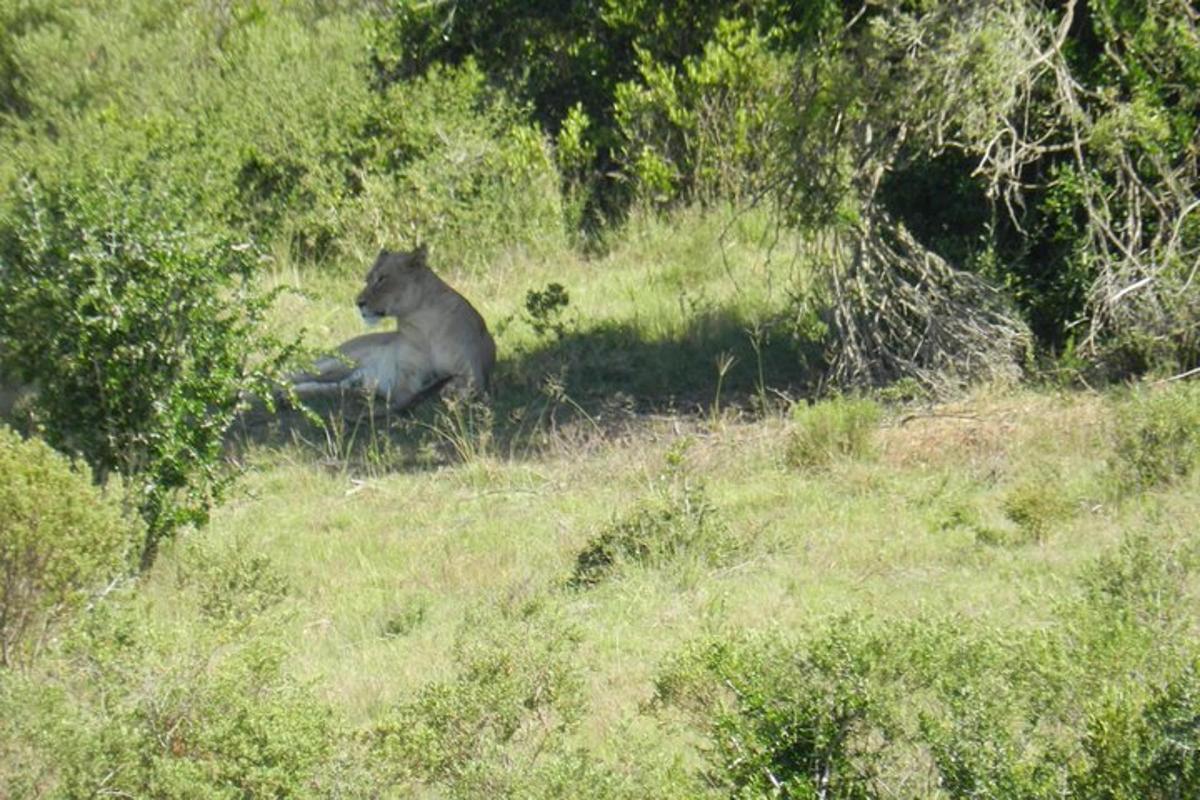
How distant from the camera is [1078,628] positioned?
21.7ft

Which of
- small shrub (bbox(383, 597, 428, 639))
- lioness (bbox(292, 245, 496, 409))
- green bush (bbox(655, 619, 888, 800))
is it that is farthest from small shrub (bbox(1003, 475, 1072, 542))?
lioness (bbox(292, 245, 496, 409))

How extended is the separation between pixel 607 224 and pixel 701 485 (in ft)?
29.8

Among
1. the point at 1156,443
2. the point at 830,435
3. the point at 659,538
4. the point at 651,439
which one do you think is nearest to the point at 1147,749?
the point at 659,538

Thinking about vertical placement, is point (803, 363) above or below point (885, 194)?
below

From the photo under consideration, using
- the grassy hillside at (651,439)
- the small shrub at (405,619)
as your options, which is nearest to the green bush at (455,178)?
the grassy hillside at (651,439)

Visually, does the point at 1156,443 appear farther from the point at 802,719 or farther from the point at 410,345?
the point at 410,345

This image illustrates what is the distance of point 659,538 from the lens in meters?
9.62

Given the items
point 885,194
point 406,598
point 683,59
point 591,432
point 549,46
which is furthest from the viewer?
point 683,59

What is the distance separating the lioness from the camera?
575 inches

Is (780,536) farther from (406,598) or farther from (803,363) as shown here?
(803,363)

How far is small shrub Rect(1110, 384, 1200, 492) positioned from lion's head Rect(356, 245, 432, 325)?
21.7ft

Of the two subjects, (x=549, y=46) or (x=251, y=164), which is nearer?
(x=549, y=46)

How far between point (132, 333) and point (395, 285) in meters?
5.82

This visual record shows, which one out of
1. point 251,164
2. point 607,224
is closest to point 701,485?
point 607,224
